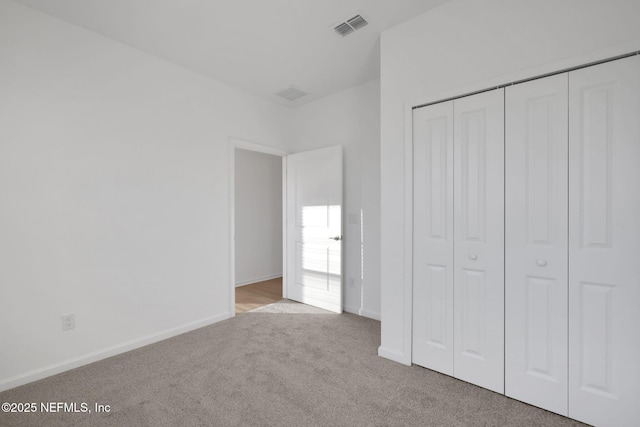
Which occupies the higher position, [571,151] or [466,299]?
[571,151]

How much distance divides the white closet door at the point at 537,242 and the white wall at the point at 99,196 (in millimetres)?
2944

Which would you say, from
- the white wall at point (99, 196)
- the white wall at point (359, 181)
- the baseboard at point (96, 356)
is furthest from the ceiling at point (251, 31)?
the baseboard at point (96, 356)

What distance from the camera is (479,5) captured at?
2.06 metres

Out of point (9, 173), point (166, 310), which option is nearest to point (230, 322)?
point (166, 310)

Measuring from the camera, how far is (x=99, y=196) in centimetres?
254

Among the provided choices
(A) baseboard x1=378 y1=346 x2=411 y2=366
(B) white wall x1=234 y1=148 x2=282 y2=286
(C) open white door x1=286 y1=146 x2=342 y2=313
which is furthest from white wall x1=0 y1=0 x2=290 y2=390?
(A) baseboard x1=378 y1=346 x2=411 y2=366

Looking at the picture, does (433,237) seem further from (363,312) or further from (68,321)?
(68,321)

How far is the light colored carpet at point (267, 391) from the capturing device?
1770 millimetres

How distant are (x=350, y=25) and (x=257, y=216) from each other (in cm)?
385

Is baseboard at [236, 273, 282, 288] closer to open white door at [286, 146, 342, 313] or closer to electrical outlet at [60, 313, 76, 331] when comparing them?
open white door at [286, 146, 342, 313]

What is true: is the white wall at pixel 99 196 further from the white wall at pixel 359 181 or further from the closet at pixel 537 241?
the closet at pixel 537 241

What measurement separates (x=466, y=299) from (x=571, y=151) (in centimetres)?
Result: 118

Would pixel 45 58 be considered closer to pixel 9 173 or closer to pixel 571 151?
pixel 9 173

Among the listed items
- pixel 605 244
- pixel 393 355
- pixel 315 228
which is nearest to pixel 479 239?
pixel 605 244
